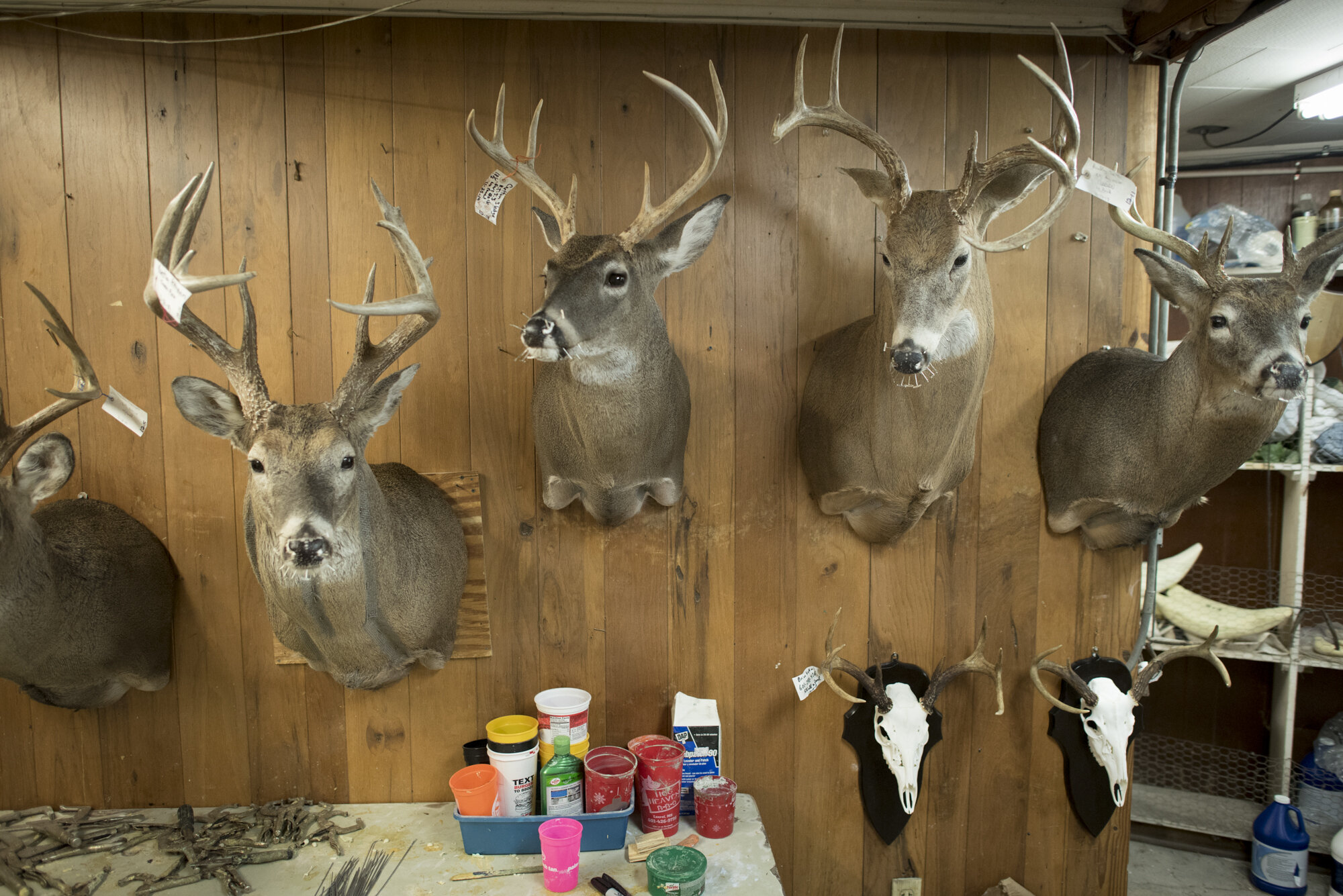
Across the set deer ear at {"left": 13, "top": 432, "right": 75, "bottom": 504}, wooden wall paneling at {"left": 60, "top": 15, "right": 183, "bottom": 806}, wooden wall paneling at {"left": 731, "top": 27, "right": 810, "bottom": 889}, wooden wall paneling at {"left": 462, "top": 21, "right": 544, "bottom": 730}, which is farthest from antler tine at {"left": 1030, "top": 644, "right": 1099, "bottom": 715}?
deer ear at {"left": 13, "top": 432, "right": 75, "bottom": 504}

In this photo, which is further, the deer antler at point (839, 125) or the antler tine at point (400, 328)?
the deer antler at point (839, 125)

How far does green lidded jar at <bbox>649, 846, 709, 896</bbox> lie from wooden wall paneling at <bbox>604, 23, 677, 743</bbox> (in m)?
0.46

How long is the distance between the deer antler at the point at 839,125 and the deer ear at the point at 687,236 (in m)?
0.24

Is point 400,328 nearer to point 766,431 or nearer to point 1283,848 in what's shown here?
point 766,431

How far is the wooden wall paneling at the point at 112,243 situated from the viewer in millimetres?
2287

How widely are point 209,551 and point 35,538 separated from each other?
17.2 inches

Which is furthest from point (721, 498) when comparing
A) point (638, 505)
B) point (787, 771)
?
point (787, 771)

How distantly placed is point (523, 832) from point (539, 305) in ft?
4.99

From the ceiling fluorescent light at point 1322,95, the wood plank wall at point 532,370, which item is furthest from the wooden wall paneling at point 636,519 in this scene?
the ceiling fluorescent light at point 1322,95

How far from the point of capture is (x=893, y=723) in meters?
2.29

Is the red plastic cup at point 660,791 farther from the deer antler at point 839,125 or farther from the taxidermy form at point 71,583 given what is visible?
the deer antler at point 839,125

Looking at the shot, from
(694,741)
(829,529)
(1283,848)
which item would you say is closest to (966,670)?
(829,529)

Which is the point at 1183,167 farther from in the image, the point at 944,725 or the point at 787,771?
the point at 787,771

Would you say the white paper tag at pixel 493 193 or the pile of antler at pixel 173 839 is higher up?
the white paper tag at pixel 493 193
